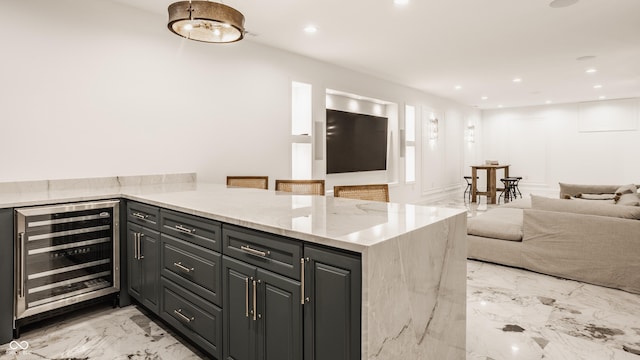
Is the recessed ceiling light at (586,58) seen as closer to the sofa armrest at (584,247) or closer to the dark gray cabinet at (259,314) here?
the sofa armrest at (584,247)

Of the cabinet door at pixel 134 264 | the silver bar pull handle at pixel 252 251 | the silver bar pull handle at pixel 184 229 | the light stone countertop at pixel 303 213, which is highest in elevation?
the light stone countertop at pixel 303 213

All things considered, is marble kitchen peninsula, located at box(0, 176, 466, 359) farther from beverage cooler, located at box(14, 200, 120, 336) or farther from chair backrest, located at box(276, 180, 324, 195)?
chair backrest, located at box(276, 180, 324, 195)

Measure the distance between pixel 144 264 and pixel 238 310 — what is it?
3.89ft

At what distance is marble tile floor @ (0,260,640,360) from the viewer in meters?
2.16

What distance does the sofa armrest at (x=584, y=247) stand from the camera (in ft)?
10.0

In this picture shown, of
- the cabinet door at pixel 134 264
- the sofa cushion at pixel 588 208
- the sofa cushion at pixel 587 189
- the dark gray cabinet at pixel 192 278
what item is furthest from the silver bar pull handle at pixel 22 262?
the sofa cushion at pixel 587 189

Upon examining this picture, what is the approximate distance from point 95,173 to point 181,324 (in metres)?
1.91

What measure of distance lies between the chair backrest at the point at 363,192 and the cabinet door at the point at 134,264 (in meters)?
1.59

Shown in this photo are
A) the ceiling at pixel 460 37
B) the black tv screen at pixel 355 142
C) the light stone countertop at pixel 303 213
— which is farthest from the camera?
the black tv screen at pixel 355 142

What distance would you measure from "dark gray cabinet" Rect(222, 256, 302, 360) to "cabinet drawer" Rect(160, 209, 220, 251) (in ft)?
0.50

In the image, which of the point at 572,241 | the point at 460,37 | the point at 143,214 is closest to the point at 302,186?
the point at 143,214

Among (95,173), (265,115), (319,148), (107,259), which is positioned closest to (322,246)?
(107,259)

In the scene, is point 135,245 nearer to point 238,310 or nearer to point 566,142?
point 238,310

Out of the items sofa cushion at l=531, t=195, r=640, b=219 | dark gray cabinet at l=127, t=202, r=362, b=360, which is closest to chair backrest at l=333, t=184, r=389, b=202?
dark gray cabinet at l=127, t=202, r=362, b=360
